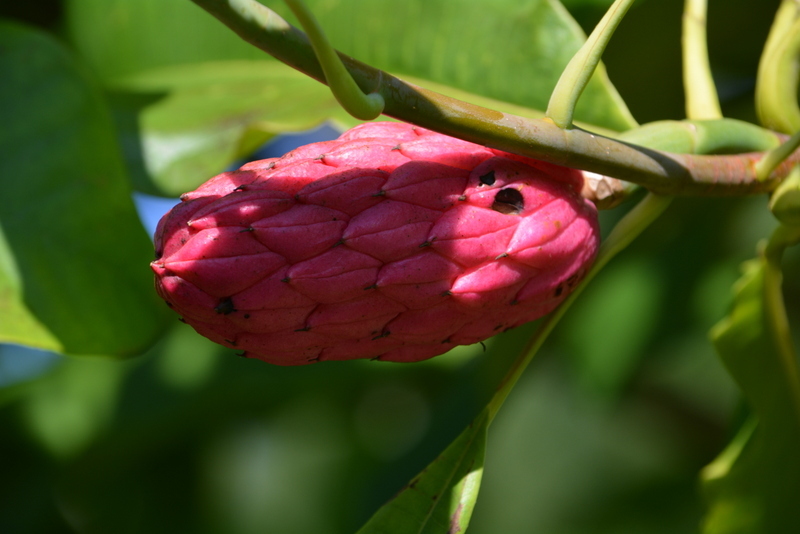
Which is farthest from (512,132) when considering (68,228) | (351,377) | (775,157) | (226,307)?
(351,377)

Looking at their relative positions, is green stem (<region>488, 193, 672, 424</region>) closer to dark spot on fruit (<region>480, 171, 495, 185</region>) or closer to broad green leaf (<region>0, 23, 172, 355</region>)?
dark spot on fruit (<region>480, 171, 495, 185</region>)

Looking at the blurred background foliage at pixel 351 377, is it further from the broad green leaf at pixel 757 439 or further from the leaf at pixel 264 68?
the broad green leaf at pixel 757 439

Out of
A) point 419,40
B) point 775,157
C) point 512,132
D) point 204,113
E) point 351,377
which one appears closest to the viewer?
point 512,132

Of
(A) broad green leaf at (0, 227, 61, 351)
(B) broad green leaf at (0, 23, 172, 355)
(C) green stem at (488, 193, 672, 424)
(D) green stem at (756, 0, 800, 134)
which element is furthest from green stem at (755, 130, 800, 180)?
(A) broad green leaf at (0, 227, 61, 351)

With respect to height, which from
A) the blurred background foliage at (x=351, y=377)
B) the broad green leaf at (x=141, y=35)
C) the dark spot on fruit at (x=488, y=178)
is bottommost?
the blurred background foliage at (x=351, y=377)

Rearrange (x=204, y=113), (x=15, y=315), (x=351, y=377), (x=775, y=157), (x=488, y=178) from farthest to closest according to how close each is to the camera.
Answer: (x=351, y=377)
(x=204, y=113)
(x=15, y=315)
(x=775, y=157)
(x=488, y=178)

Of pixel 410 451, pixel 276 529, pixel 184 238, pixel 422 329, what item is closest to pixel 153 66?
pixel 184 238

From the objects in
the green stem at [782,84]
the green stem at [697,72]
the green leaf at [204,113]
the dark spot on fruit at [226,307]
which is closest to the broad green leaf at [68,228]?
the green leaf at [204,113]

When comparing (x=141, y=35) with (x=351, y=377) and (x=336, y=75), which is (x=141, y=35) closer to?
(x=351, y=377)
